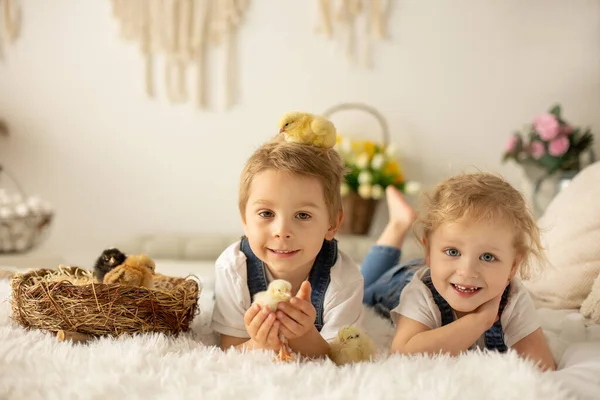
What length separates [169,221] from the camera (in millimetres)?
3359

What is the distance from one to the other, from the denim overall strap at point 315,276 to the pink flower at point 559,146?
75.2 inches

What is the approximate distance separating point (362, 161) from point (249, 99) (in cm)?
75

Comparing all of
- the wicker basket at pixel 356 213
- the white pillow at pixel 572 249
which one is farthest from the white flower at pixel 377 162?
the white pillow at pixel 572 249

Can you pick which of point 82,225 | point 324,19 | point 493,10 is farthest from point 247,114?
point 493,10

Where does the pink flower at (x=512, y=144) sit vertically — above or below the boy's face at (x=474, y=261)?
above

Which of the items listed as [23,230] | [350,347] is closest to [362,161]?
[23,230]

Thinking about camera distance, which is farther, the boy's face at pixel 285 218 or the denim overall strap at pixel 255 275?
the denim overall strap at pixel 255 275

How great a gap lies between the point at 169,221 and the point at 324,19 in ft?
4.50

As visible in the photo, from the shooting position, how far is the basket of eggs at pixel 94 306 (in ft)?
3.70

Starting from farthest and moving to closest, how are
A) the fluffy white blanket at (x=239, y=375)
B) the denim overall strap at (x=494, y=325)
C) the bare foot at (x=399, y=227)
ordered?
the bare foot at (x=399, y=227) < the denim overall strap at (x=494, y=325) < the fluffy white blanket at (x=239, y=375)

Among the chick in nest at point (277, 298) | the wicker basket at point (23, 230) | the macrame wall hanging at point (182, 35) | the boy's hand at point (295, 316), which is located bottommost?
the wicker basket at point (23, 230)

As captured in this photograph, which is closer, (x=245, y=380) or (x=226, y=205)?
(x=245, y=380)

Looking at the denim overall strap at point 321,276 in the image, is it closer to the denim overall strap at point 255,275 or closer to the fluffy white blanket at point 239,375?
the denim overall strap at point 255,275

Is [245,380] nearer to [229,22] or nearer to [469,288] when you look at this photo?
[469,288]
